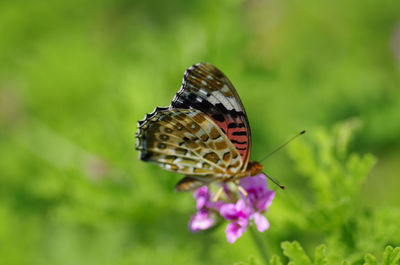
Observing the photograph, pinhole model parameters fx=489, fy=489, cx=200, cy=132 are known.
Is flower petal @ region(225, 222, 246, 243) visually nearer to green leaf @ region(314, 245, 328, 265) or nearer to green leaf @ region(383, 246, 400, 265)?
green leaf @ region(314, 245, 328, 265)

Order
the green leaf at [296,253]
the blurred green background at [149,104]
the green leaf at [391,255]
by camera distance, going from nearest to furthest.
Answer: the green leaf at [391,255], the green leaf at [296,253], the blurred green background at [149,104]

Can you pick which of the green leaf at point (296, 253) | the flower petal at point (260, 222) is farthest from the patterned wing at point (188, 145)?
the green leaf at point (296, 253)

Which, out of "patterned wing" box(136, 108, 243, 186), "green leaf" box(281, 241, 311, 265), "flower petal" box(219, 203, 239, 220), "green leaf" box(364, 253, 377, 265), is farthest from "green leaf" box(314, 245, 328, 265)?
"patterned wing" box(136, 108, 243, 186)

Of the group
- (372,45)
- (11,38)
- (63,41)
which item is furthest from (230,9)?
(11,38)

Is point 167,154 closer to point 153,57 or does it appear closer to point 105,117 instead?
point 105,117

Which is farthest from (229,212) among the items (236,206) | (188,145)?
(188,145)

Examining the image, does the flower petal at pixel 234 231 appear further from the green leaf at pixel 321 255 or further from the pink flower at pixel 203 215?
the green leaf at pixel 321 255
